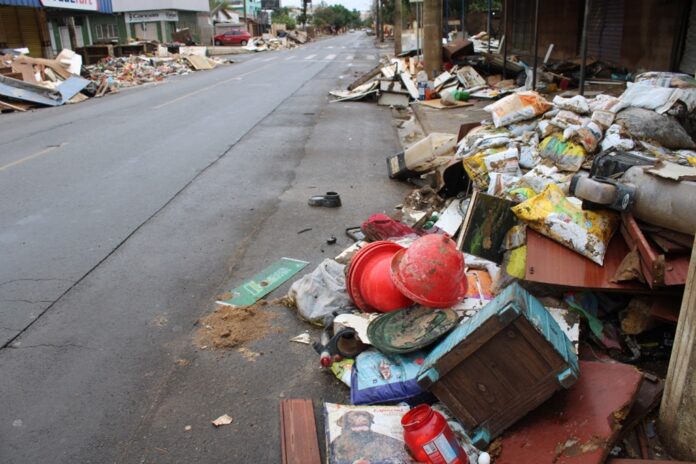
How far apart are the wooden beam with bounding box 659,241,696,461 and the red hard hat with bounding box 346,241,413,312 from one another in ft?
5.23

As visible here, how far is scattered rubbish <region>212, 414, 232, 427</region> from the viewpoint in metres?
3.14

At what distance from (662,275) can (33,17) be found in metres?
→ 33.1

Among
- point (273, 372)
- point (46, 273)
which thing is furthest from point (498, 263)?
point (46, 273)

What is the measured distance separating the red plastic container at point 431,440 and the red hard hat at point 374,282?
1160mm

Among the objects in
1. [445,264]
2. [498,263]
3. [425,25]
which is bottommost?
[498,263]

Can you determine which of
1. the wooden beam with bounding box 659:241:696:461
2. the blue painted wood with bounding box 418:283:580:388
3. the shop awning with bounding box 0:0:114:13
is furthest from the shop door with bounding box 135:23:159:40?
the wooden beam with bounding box 659:241:696:461

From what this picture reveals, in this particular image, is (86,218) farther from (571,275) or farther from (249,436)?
(571,275)

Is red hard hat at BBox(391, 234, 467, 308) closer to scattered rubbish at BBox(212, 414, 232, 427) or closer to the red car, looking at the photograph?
scattered rubbish at BBox(212, 414, 232, 427)

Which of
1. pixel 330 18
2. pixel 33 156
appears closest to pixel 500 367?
pixel 33 156

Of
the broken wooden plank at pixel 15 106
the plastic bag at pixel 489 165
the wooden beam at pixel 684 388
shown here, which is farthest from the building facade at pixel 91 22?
the wooden beam at pixel 684 388

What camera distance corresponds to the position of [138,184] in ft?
25.4

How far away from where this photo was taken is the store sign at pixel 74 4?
2785cm

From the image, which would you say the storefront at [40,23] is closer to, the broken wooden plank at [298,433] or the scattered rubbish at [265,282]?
the scattered rubbish at [265,282]

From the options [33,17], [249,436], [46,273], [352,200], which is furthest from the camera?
[33,17]
